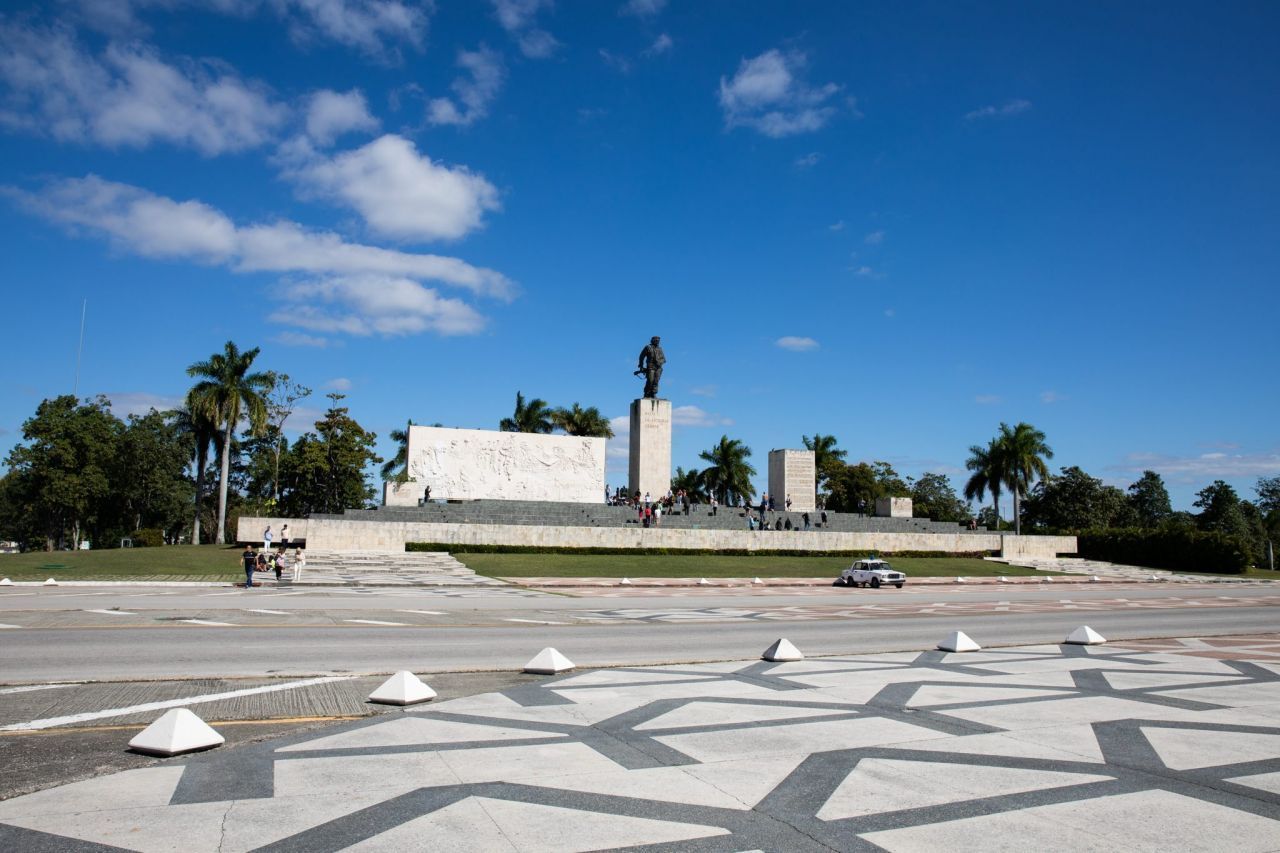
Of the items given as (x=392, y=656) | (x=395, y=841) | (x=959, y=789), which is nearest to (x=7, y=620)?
(x=392, y=656)

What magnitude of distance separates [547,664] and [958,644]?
669 centimetres

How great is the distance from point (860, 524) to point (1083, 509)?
152ft

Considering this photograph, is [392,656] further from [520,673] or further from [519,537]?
[519,537]

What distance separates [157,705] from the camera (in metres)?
8.65

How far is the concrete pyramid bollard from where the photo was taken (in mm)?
8789

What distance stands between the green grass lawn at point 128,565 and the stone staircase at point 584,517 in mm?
7031

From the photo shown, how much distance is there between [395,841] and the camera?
15.5 feet

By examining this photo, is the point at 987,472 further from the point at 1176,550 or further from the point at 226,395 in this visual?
the point at 226,395

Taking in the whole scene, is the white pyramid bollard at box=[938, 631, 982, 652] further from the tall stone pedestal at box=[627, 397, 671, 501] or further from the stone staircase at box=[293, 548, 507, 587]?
the tall stone pedestal at box=[627, 397, 671, 501]

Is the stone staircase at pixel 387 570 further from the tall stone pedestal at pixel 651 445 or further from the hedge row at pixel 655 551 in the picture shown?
the tall stone pedestal at pixel 651 445

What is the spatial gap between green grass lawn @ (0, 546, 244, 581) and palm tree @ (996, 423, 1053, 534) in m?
53.2

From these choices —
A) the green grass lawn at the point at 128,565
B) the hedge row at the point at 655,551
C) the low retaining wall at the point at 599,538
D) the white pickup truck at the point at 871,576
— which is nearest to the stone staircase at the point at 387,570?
the hedge row at the point at 655,551

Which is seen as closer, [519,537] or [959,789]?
[959,789]

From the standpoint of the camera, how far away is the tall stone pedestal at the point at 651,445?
49.8m
